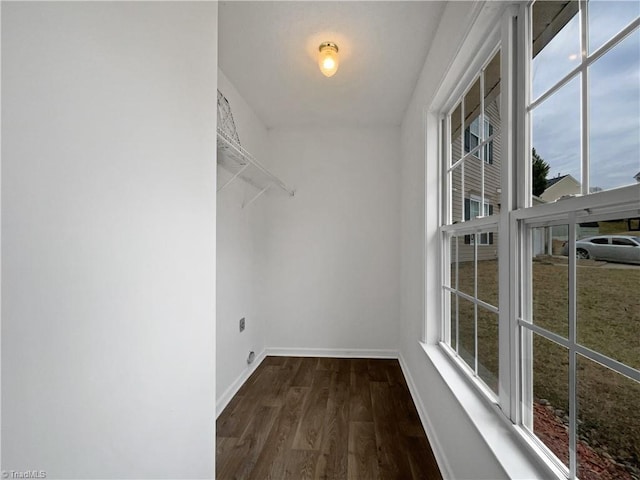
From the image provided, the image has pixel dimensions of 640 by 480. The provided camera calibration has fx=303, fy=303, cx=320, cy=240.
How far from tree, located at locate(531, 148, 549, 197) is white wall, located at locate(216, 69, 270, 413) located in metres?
1.92

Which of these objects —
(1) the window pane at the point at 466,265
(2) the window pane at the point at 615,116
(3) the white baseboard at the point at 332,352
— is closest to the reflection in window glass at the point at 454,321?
(1) the window pane at the point at 466,265

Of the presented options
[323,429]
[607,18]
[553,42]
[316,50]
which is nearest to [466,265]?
[553,42]

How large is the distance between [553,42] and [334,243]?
8.53 feet

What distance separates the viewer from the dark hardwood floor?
5.46 feet

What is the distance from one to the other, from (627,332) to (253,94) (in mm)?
2803

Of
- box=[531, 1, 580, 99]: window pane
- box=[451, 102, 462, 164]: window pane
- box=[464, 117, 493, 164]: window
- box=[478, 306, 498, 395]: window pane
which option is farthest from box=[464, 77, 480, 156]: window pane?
box=[478, 306, 498, 395]: window pane

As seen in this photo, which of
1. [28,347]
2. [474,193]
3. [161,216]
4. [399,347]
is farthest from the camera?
[399,347]

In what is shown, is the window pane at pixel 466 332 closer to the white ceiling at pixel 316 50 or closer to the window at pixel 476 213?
the window at pixel 476 213

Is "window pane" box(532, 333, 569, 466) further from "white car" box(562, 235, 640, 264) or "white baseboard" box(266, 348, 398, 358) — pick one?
"white baseboard" box(266, 348, 398, 358)

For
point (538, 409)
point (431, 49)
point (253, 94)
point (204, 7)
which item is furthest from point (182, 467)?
point (253, 94)

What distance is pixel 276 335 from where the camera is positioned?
341 centimetres

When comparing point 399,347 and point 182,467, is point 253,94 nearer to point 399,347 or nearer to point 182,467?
point 182,467

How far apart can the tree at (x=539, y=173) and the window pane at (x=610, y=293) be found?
234 mm

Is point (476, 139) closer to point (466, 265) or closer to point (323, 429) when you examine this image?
point (466, 265)
